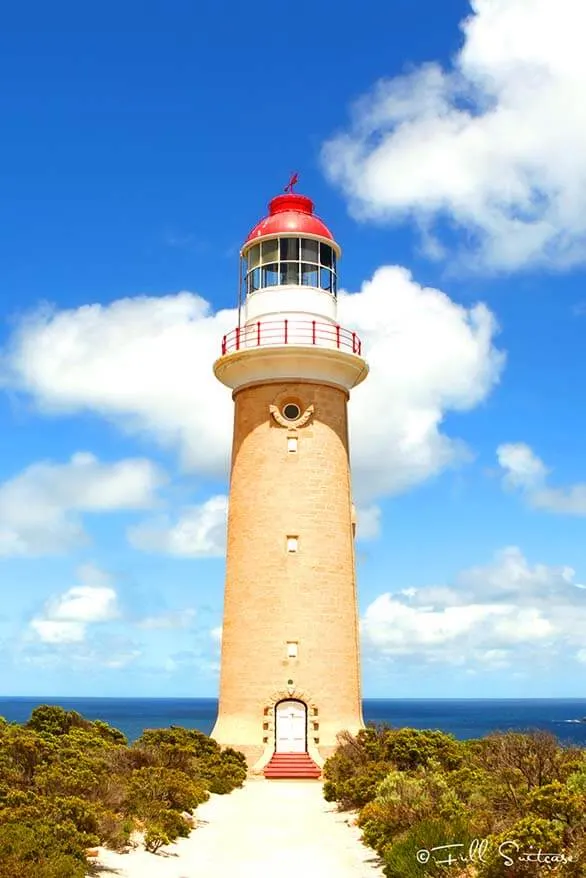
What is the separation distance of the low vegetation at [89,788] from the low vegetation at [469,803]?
3.77 meters

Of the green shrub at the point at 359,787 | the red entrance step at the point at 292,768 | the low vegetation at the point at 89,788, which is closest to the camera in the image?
the low vegetation at the point at 89,788

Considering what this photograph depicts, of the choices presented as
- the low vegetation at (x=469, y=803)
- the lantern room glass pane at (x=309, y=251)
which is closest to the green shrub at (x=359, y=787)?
the low vegetation at (x=469, y=803)

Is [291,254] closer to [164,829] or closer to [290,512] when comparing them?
[290,512]

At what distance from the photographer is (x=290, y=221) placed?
31.0 metres

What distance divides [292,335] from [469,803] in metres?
16.8

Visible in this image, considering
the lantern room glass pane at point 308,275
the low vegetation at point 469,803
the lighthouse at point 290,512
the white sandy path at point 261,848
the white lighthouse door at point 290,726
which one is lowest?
the white sandy path at point 261,848

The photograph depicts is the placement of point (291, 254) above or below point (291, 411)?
above

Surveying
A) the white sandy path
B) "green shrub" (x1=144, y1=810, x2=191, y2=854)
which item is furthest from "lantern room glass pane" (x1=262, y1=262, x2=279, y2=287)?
"green shrub" (x1=144, y1=810, x2=191, y2=854)

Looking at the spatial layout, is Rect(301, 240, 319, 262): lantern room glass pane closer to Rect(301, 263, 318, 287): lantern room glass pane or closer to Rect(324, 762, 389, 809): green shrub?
Rect(301, 263, 318, 287): lantern room glass pane

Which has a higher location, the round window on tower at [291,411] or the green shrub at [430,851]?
the round window on tower at [291,411]

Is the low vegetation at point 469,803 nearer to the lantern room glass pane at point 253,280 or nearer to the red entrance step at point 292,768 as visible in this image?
the red entrance step at point 292,768

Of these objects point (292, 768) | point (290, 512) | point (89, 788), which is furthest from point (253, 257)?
point (89, 788)

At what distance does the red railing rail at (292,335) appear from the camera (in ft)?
98.6

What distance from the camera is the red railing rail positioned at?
3006 cm
